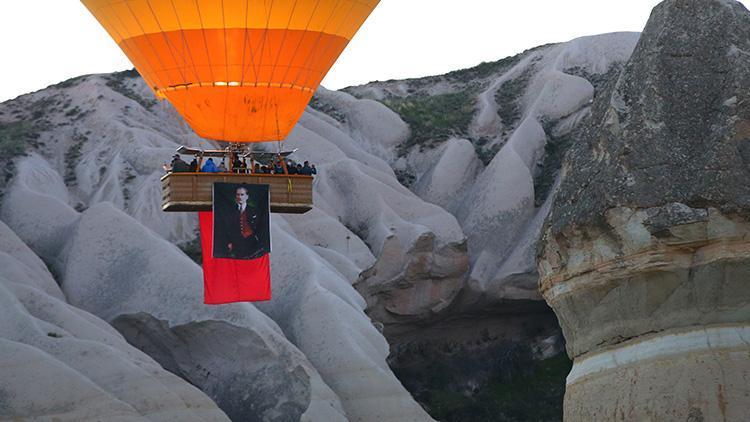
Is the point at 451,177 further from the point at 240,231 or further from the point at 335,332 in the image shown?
the point at 240,231

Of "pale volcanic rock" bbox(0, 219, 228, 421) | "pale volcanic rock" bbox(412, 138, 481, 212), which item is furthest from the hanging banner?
"pale volcanic rock" bbox(412, 138, 481, 212)

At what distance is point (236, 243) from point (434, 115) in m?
20.5

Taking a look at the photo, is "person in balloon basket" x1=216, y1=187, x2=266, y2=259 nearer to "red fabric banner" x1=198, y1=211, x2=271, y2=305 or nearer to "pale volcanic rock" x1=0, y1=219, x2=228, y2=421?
"red fabric banner" x1=198, y1=211, x2=271, y2=305

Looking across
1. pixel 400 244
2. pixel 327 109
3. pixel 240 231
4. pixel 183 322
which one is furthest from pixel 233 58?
pixel 327 109

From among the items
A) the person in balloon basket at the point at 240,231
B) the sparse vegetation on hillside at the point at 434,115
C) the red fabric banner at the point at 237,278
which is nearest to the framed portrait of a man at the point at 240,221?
the person in balloon basket at the point at 240,231

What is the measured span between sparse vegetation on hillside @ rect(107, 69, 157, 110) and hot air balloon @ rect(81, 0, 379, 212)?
707 inches

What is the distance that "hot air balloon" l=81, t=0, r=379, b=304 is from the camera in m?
22.4

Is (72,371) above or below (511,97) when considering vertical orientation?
below

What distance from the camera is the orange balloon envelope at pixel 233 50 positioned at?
22.3 m

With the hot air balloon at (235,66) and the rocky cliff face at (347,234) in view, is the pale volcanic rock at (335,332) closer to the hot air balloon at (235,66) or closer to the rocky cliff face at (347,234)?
the rocky cliff face at (347,234)

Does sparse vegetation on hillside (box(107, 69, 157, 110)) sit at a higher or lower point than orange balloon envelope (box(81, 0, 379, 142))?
lower

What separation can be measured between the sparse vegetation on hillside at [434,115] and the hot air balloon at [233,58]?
19.8 metres

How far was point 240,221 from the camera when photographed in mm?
24328

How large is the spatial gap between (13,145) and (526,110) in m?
12.5
